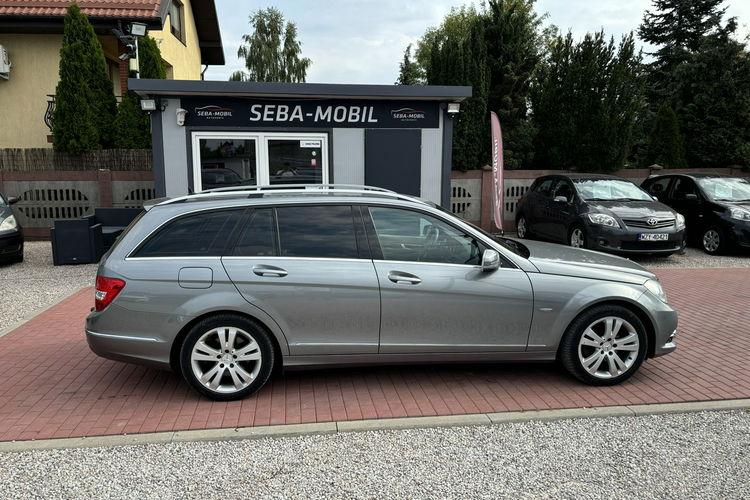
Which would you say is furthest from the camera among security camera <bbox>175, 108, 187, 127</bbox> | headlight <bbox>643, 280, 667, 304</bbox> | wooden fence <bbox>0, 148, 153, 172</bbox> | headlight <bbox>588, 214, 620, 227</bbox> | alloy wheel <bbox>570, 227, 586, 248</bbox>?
wooden fence <bbox>0, 148, 153, 172</bbox>

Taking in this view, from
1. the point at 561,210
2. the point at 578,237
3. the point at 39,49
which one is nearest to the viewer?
the point at 578,237

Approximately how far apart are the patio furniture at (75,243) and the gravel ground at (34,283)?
0.16 m

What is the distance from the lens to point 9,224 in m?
10.1

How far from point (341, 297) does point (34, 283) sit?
21.3ft

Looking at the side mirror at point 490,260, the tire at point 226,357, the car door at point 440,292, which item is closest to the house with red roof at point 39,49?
the tire at point 226,357

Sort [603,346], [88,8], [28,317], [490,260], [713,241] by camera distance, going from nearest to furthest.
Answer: [490,260]
[603,346]
[28,317]
[713,241]
[88,8]

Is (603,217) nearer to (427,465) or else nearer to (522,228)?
(522,228)

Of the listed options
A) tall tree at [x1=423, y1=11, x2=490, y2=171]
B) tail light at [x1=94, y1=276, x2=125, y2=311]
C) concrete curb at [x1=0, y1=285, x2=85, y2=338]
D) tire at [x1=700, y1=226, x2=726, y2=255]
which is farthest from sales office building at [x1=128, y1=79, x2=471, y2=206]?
tail light at [x1=94, y1=276, x2=125, y2=311]

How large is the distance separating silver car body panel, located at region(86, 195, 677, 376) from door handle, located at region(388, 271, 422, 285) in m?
0.03

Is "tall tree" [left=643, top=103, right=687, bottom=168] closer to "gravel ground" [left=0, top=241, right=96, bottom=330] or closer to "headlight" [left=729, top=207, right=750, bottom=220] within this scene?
"headlight" [left=729, top=207, right=750, bottom=220]

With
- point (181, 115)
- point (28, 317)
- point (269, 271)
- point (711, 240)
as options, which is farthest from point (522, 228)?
point (269, 271)

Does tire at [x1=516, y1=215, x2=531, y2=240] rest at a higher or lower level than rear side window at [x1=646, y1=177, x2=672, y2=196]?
lower

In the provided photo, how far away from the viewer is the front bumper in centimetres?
1016

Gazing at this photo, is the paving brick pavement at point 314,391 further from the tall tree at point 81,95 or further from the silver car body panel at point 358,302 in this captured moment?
the tall tree at point 81,95
